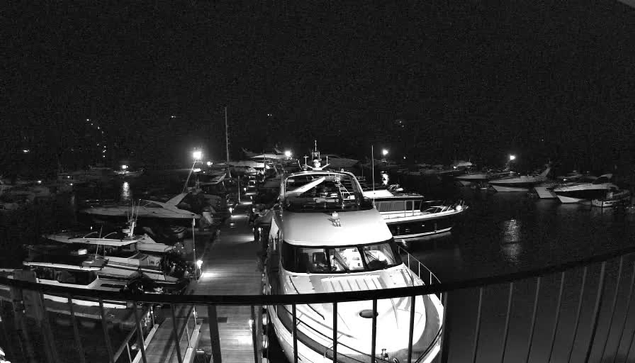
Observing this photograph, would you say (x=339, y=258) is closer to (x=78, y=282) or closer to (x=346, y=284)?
(x=346, y=284)

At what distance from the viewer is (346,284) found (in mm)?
6758

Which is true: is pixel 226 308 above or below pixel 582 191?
above

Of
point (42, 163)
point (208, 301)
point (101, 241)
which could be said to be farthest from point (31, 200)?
point (42, 163)

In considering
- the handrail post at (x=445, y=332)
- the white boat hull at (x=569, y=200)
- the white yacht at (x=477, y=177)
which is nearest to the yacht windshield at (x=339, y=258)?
the handrail post at (x=445, y=332)

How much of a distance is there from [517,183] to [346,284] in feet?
144

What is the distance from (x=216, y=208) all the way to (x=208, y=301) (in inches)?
1134

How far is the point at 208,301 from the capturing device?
1919mm

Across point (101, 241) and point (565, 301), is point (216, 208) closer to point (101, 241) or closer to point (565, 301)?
point (101, 241)

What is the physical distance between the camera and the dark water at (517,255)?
12.1m

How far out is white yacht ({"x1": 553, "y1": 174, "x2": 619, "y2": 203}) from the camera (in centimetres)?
3444

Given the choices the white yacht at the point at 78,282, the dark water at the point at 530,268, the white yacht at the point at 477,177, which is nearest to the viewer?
the dark water at the point at 530,268

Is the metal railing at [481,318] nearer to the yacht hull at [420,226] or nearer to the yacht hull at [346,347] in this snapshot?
the yacht hull at [346,347]

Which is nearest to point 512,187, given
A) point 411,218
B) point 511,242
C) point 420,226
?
point 511,242

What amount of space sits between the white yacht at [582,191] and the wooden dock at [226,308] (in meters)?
32.0
